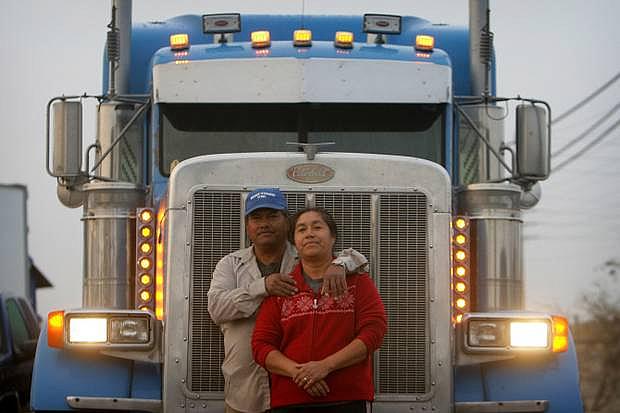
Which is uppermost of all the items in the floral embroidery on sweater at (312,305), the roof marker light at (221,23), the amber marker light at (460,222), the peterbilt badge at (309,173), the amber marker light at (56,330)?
the roof marker light at (221,23)

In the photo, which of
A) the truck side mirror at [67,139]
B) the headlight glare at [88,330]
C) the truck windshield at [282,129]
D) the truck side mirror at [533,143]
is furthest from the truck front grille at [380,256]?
the truck side mirror at [533,143]

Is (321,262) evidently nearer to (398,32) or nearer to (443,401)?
(443,401)

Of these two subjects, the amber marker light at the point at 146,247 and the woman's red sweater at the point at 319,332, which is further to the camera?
the amber marker light at the point at 146,247

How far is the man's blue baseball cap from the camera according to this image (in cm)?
785

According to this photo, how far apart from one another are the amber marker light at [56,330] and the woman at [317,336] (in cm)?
154

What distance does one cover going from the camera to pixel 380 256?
837cm

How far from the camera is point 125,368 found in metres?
8.55

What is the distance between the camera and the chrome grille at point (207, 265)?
8.27m

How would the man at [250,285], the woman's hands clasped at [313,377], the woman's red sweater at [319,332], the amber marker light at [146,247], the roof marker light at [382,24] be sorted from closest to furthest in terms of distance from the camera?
the woman's hands clasped at [313,377] < the woman's red sweater at [319,332] < the man at [250,285] < the amber marker light at [146,247] < the roof marker light at [382,24]

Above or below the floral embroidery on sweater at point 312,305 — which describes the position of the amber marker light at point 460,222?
above

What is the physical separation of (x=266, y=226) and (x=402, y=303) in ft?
3.33

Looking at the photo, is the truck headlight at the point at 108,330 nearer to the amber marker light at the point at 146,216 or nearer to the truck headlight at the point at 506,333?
the amber marker light at the point at 146,216

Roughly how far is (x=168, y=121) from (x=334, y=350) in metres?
2.91

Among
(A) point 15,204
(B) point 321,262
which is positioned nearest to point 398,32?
Answer: (B) point 321,262
